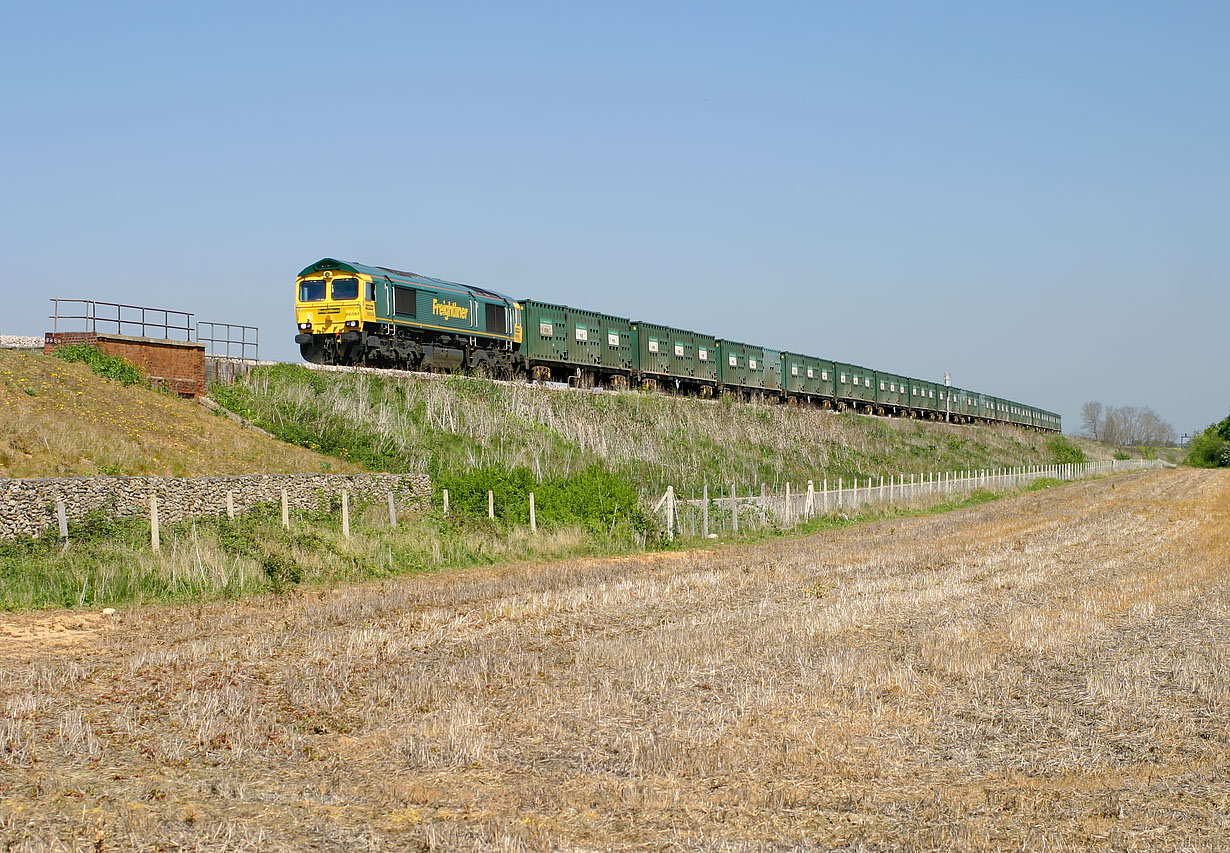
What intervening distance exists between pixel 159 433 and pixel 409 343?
1142cm

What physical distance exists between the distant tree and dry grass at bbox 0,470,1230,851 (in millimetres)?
105960

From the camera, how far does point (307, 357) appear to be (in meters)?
36.6

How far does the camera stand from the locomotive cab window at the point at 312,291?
35438mm

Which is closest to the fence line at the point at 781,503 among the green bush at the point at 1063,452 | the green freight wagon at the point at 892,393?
the green freight wagon at the point at 892,393

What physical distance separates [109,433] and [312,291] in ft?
38.6

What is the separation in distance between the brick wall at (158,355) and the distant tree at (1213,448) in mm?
105811

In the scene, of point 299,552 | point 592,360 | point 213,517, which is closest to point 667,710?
point 299,552

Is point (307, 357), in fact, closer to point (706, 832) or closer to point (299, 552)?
point (299, 552)

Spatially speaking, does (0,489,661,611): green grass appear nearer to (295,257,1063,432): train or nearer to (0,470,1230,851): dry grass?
(0,470,1230,851): dry grass

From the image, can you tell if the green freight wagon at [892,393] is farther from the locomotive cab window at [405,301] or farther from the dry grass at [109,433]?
the dry grass at [109,433]

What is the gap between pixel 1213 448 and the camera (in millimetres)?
114438

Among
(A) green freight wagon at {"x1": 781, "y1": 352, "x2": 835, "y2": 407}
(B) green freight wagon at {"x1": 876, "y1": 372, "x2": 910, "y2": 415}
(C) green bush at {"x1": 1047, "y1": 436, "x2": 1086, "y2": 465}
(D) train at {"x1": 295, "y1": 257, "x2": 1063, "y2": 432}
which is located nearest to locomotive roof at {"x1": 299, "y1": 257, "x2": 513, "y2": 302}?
(D) train at {"x1": 295, "y1": 257, "x2": 1063, "y2": 432}

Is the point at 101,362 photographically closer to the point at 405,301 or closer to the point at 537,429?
Answer: the point at 405,301

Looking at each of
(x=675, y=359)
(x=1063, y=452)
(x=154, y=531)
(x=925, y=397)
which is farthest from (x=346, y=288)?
(x=1063, y=452)
